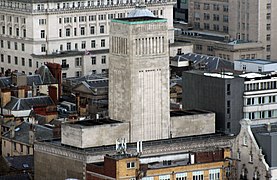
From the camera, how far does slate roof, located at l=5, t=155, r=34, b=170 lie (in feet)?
524

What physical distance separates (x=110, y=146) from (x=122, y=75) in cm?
598

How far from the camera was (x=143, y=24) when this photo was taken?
15450 cm

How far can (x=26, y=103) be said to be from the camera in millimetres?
178250

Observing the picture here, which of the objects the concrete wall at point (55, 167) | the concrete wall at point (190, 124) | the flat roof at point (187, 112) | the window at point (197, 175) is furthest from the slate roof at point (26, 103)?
the window at point (197, 175)

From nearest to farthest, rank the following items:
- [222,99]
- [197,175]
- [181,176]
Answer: [181,176], [197,175], [222,99]

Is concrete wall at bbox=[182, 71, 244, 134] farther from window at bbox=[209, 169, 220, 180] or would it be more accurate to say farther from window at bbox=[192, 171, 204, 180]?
window at bbox=[192, 171, 204, 180]

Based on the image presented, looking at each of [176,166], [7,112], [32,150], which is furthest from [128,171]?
[7,112]

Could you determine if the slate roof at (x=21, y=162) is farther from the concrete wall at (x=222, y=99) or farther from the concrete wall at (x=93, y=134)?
the concrete wall at (x=222, y=99)

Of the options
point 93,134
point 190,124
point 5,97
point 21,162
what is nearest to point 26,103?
point 5,97

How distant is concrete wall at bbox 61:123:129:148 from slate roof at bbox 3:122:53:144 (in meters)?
10.0

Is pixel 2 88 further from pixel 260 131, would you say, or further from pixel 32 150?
pixel 260 131

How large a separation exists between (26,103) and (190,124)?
82.7 ft

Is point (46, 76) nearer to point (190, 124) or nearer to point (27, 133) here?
Answer: point (27, 133)

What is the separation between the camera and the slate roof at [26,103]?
178 metres
